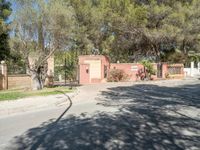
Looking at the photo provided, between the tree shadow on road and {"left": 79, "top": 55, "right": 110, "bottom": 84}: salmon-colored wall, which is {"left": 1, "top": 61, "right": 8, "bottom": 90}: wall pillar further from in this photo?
the tree shadow on road

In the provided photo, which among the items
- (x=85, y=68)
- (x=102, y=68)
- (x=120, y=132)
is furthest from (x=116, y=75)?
(x=120, y=132)

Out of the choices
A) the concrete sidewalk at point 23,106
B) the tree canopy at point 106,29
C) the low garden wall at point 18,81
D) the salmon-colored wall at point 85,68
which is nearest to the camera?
the concrete sidewalk at point 23,106

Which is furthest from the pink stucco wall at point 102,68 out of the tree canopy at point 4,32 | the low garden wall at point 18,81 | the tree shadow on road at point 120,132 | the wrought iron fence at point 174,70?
the tree shadow on road at point 120,132

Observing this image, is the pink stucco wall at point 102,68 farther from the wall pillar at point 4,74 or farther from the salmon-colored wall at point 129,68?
the wall pillar at point 4,74

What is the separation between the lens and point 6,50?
29.7 meters

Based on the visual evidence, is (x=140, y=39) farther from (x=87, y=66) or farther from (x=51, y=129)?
(x=51, y=129)

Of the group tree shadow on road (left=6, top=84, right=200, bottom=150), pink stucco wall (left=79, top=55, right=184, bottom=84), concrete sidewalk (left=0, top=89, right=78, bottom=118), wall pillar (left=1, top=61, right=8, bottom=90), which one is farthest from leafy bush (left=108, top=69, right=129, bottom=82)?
tree shadow on road (left=6, top=84, right=200, bottom=150)

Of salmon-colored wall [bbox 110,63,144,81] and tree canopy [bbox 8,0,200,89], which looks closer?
tree canopy [bbox 8,0,200,89]

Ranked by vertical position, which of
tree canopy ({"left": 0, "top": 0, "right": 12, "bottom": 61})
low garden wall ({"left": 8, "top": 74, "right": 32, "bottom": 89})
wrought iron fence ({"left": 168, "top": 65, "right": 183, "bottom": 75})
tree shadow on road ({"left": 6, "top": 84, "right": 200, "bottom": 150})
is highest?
tree canopy ({"left": 0, "top": 0, "right": 12, "bottom": 61})

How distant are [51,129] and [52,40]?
16.3 metres

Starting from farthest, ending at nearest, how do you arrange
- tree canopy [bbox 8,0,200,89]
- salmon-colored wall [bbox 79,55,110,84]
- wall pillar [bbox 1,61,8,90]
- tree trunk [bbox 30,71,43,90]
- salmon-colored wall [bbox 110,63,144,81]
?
1. salmon-colored wall [bbox 110,63,144,81]
2. salmon-colored wall [bbox 79,55,110,84]
3. wall pillar [bbox 1,61,8,90]
4. tree trunk [bbox 30,71,43,90]
5. tree canopy [bbox 8,0,200,89]

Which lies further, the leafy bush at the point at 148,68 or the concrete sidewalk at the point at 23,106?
the leafy bush at the point at 148,68

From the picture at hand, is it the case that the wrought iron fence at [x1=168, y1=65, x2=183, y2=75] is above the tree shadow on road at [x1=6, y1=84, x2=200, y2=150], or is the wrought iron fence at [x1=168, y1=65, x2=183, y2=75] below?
above

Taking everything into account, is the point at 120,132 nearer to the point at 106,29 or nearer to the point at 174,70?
the point at 106,29
